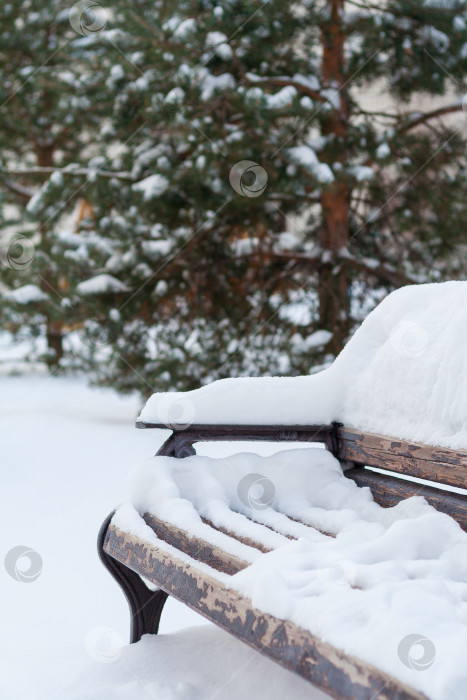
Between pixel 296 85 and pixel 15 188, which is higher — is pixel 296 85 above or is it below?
above

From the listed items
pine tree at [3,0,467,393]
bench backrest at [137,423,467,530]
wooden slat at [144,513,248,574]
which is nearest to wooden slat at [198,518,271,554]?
wooden slat at [144,513,248,574]

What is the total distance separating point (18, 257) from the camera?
30.0 feet

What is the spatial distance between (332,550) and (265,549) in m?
0.20

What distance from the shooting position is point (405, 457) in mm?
2195

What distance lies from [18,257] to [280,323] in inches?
172

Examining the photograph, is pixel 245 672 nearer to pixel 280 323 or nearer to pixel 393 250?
pixel 280 323

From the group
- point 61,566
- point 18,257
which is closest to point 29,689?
point 61,566

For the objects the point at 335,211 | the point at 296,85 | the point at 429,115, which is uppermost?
the point at 296,85

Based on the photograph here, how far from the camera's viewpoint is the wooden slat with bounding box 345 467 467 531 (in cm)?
A: 201

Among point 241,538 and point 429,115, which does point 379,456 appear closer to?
point 241,538

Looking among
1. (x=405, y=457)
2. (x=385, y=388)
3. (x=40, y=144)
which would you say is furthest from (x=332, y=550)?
(x=40, y=144)

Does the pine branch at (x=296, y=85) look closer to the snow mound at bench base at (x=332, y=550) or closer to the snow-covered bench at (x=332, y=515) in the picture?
the snow-covered bench at (x=332, y=515)

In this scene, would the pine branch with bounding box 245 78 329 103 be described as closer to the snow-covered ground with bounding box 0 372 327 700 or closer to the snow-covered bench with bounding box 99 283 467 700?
the snow-covered ground with bounding box 0 372 327 700

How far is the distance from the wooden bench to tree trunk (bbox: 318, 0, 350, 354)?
Result: 11.9 feet
